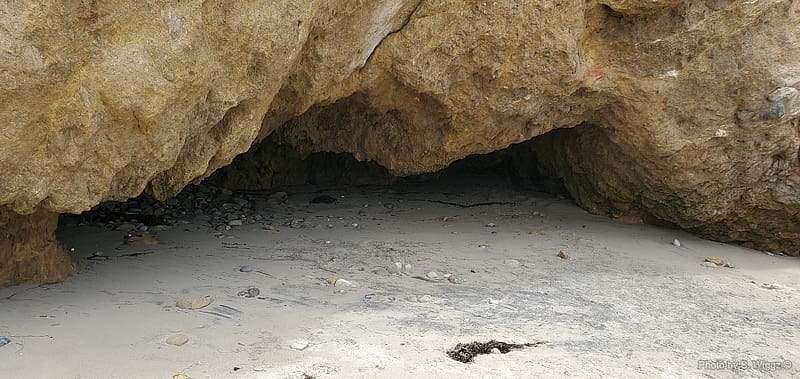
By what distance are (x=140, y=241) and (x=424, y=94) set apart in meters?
2.26

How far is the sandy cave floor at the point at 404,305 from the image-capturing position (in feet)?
8.36

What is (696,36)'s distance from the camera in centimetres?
429

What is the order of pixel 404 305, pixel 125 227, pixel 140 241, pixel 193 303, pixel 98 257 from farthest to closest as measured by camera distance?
pixel 125 227, pixel 140 241, pixel 98 257, pixel 404 305, pixel 193 303

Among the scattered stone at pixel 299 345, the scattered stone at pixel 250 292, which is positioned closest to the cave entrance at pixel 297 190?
the scattered stone at pixel 250 292

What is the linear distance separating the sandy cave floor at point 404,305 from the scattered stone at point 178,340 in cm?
3

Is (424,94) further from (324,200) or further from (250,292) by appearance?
(324,200)

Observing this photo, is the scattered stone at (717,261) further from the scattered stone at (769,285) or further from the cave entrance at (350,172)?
the cave entrance at (350,172)

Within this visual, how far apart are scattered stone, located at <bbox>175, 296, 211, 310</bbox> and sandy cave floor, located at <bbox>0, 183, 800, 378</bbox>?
59 millimetres

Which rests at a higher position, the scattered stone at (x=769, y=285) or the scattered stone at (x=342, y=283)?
the scattered stone at (x=769, y=285)

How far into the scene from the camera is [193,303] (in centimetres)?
312

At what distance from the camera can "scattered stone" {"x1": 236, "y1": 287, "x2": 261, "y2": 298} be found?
3.33m

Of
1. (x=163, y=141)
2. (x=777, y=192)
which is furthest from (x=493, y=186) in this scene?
(x=163, y=141)

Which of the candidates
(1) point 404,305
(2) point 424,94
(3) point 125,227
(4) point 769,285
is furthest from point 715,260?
(3) point 125,227

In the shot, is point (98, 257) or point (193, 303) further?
point (98, 257)
